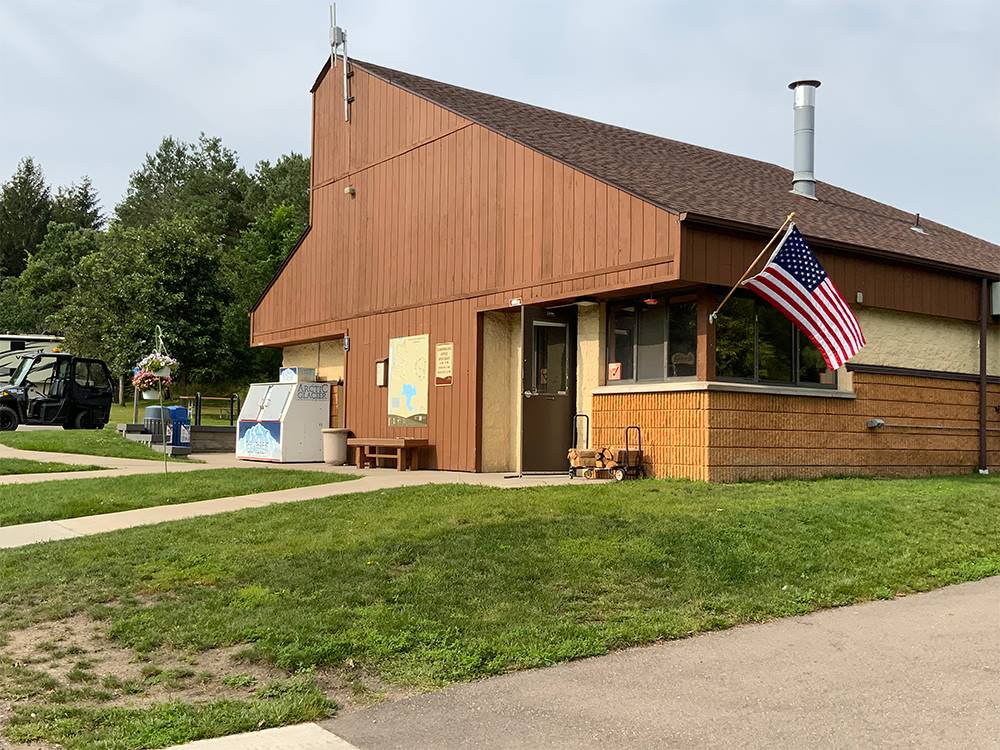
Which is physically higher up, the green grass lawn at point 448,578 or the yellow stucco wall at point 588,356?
the yellow stucco wall at point 588,356

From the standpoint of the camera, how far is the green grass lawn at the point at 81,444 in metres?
20.3

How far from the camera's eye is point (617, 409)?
46.1 ft

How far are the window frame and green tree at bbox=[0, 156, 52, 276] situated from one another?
67376mm

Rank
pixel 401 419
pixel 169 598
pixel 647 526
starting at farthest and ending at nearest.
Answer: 1. pixel 401 419
2. pixel 647 526
3. pixel 169 598

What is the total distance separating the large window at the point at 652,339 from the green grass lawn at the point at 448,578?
2.74 meters

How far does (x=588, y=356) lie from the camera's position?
48.6 feet

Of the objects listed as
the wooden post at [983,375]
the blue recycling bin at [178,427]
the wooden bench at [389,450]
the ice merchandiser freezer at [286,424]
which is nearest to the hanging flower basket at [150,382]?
the blue recycling bin at [178,427]

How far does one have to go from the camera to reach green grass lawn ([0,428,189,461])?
20.3 metres

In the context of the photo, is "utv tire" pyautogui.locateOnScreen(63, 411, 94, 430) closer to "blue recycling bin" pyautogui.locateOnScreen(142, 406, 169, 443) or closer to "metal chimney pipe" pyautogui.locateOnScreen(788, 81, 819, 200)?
"blue recycling bin" pyautogui.locateOnScreen(142, 406, 169, 443)

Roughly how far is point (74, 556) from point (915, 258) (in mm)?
12732

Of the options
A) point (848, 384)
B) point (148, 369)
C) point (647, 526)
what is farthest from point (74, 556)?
point (148, 369)

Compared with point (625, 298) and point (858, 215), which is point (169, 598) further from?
point (858, 215)

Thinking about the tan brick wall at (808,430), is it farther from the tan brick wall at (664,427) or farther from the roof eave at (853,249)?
the roof eave at (853,249)

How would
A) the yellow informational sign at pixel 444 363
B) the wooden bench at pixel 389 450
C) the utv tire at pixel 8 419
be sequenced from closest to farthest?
1. the yellow informational sign at pixel 444 363
2. the wooden bench at pixel 389 450
3. the utv tire at pixel 8 419
